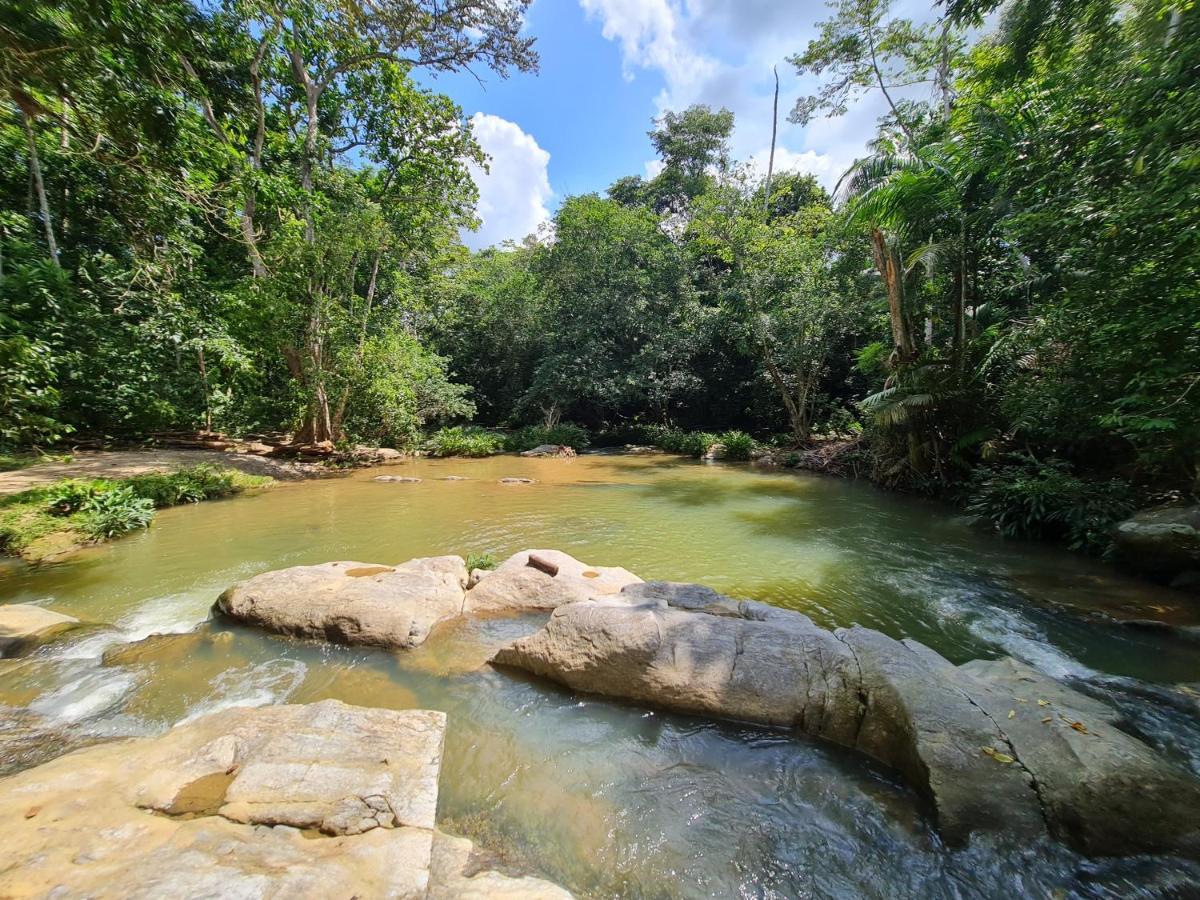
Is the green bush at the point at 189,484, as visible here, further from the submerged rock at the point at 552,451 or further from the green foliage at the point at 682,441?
the green foliage at the point at 682,441

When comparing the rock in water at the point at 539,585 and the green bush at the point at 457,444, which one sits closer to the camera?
the rock in water at the point at 539,585

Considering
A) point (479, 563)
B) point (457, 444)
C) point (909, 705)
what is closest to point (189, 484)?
point (479, 563)

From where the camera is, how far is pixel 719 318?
21.0 meters

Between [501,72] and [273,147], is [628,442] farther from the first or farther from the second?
[273,147]

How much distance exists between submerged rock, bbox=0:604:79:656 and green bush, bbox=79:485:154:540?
3.50m

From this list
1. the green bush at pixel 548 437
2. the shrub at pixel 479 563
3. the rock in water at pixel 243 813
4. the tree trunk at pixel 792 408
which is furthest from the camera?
the green bush at pixel 548 437

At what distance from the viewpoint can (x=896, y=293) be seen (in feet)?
37.2

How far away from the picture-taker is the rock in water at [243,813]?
72.7 inches

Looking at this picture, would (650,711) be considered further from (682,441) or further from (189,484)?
(682,441)

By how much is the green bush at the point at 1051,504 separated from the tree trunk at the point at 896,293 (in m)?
3.42

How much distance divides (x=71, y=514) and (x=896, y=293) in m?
16.3

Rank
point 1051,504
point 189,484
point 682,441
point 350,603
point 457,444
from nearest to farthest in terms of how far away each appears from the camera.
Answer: point 350,603
point 1051,504
point 189,484
point 457,444
point 682,441

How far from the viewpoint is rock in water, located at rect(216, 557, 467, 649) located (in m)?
4.59

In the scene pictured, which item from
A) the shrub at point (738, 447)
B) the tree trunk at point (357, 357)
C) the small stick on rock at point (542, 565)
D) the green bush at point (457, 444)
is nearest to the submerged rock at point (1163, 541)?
the small stick on rock at point (542, 565)
